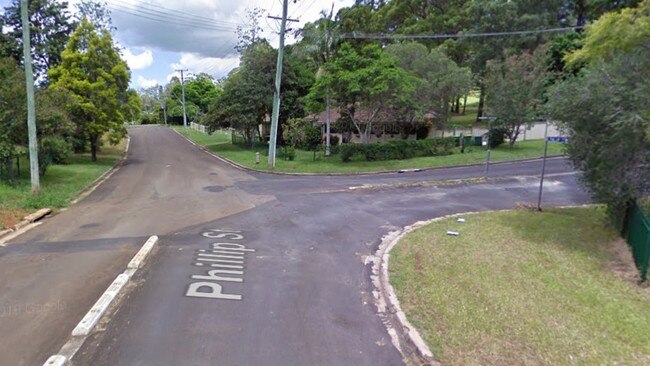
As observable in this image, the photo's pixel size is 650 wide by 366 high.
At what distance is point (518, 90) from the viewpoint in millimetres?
27812

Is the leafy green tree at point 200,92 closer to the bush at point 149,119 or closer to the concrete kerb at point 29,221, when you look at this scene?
the bush at point 149,119

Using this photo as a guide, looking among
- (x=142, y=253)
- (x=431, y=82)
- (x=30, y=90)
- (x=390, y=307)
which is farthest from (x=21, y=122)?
(x=431, y=82)

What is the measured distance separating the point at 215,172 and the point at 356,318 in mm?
17964

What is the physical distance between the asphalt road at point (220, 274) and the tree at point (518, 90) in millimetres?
13037

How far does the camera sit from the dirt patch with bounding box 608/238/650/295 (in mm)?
7652

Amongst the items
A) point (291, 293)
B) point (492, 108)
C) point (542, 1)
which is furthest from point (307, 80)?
point (291, 293)

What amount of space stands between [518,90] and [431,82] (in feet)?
19.0

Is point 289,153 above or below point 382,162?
above

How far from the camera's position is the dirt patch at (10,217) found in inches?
428

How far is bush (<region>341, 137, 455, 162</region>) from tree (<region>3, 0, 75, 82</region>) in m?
25.2

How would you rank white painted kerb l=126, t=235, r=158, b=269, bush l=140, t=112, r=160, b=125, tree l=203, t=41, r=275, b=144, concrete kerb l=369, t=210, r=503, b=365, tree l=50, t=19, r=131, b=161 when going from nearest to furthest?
concrete kerb l=369, t=210, r=503, b=365
white painted kerb l=126, t=235, r=158, b=269
tree l=50, t=19, r=131, b=161
tree l=203, t=41, r=275, b=144
bush l=140, t=112, r=160, b=125

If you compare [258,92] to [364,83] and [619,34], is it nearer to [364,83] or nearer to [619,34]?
[364,83]

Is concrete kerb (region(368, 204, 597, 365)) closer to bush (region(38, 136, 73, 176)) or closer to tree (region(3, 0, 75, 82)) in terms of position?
bush (region(38, 136, 73, 176))

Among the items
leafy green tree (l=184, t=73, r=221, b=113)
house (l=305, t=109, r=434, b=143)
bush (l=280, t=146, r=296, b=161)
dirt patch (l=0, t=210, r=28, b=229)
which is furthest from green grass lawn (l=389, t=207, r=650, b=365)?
leafy green tree (l=184, t=73, r=221, b=113)
